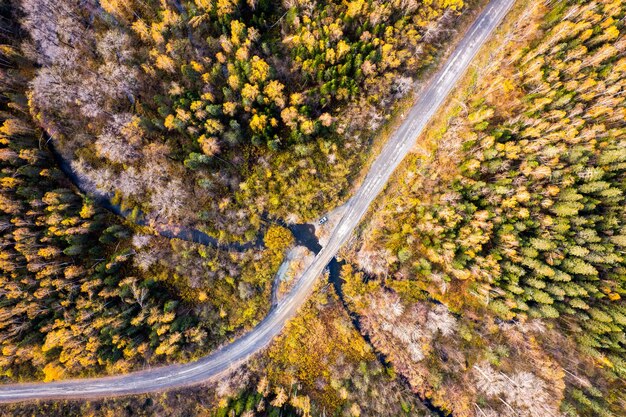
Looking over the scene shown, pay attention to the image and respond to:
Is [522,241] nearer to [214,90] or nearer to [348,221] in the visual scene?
[348,221]

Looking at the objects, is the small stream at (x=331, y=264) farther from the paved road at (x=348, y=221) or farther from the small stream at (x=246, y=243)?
the paved road at (x=348, y=221)

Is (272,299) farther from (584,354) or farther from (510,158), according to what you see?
(584,354)

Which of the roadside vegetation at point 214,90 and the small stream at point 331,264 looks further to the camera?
the small stream at point 331,264

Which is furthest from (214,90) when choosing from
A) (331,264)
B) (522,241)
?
(522,241)

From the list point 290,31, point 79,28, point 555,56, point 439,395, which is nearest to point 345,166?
point 290,31

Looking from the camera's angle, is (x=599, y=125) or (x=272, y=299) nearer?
(x=599, y=125)

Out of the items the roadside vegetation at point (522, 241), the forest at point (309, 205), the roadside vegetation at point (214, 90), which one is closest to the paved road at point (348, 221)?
the forest at point (309, 205)
